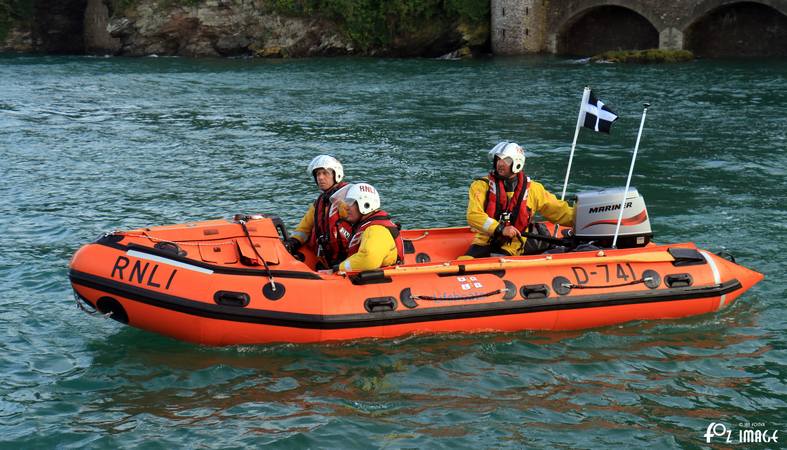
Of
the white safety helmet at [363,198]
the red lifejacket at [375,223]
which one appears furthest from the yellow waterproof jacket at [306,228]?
the white safety helmet at [363,198]

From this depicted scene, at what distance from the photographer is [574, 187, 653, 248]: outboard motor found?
383 inches

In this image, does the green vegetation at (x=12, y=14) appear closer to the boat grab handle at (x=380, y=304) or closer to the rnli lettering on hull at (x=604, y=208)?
the rnli lettering on hull at (x=604, y=208)

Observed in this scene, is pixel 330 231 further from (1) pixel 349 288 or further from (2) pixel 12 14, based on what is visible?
(2) pixel 12 14

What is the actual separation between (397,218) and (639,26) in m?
26.0

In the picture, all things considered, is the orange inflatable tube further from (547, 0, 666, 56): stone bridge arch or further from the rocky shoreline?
the rocky shoreline

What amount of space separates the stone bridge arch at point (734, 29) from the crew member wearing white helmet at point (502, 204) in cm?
2540

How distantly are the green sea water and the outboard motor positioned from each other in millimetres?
989

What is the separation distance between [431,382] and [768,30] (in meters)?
29.6

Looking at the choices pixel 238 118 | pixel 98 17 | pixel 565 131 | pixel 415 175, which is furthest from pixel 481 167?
pixel 98 17

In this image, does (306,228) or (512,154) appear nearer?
(512,154)

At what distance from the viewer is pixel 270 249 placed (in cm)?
888

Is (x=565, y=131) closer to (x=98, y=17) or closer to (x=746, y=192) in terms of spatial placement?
(x=746, y=192)

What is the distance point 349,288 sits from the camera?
28.2ft

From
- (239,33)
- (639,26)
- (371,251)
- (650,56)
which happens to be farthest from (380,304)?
(239,33)
